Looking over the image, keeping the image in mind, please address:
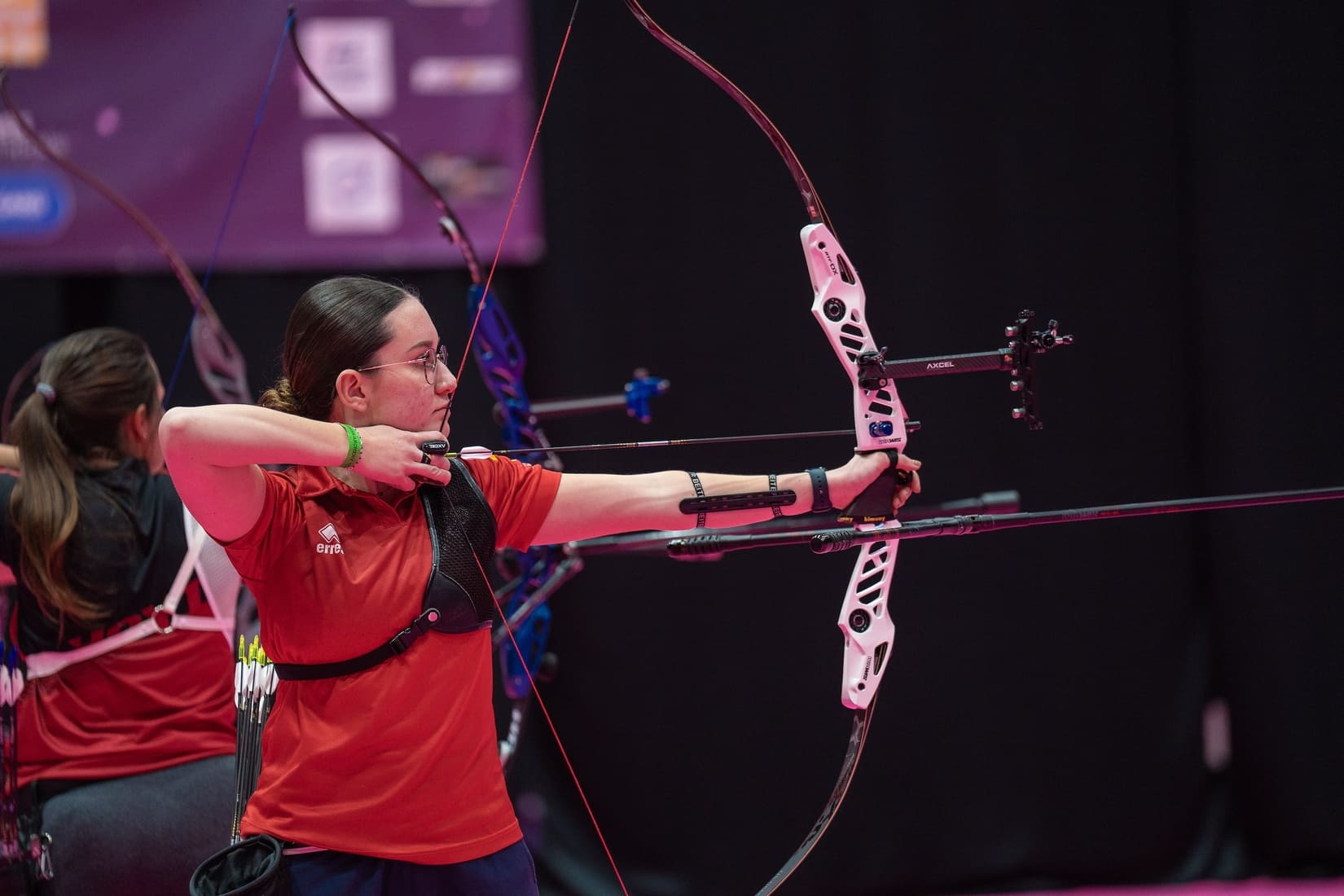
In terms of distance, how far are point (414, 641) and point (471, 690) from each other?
101mm

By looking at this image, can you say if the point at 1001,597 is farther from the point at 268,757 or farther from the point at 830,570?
the point at 268,757

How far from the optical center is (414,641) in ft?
4.77

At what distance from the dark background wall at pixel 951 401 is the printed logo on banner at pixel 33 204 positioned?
439mm

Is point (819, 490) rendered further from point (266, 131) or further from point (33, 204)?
point (33, 204)

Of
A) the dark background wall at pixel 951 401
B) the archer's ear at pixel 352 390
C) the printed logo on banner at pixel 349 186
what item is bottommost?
the dark background wall at pixel 951 401

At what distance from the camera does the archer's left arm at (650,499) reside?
1.64 meters

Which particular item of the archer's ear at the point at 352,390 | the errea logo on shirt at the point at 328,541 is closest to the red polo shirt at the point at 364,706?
the errea logo on shirt at the point at 328,541

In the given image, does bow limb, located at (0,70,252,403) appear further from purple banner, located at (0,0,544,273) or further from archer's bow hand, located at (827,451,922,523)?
archer's bow hand, located at (827,451,922,523)

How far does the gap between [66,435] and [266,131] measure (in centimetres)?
136

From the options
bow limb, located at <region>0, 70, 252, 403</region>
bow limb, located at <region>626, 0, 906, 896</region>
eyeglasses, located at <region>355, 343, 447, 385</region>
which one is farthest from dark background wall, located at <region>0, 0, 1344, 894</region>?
eyeglasses, located at <region>355, 343, 447, 385</region>

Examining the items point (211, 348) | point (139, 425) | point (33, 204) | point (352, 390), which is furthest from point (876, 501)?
point (33, 204)

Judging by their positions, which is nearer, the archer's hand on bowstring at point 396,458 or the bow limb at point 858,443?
the archer's hand on bowstring at point 396,458

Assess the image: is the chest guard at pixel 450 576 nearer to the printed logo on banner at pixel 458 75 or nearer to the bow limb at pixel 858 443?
the bow limb at pixel 858 443

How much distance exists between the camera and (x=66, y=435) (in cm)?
216
